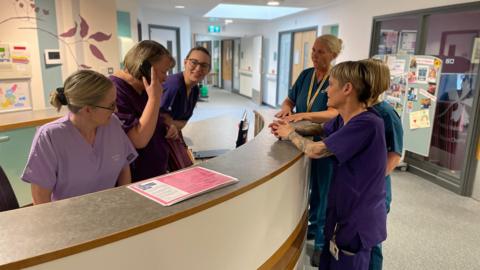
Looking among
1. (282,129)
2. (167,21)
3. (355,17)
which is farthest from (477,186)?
(167,21)

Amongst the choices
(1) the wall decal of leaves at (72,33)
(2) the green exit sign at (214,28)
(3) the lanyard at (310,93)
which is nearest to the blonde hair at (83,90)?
(3) the lanyard at (310,93)

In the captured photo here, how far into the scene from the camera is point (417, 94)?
4.35m

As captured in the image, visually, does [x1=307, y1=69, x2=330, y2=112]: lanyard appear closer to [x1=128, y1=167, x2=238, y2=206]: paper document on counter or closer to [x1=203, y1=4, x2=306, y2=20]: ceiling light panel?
[x1=128, y1=167, x2=238, y2=206]: paper document on counter

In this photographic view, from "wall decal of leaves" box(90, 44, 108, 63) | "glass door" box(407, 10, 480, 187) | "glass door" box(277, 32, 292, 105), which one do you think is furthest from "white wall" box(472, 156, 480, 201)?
"glass door" box(277, 32, 292, 105)

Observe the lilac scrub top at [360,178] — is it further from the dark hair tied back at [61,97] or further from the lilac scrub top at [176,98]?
the dark hair tied back at [61,97]

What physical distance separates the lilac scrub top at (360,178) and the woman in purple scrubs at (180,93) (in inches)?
34.6

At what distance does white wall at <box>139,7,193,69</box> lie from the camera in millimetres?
8082

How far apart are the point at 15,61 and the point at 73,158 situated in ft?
9.39

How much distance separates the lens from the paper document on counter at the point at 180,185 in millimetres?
1057

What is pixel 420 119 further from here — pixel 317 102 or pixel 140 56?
pixel 140 56

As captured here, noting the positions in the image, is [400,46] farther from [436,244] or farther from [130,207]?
[130,207]

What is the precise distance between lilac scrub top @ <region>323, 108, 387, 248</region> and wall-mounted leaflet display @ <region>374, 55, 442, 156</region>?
10.4ft

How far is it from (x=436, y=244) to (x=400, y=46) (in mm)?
3027

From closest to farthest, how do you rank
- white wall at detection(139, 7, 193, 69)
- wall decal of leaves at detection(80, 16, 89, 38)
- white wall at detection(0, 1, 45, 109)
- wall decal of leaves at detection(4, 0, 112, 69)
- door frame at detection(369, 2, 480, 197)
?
white wall at detection(0, 1, 45, 109) < wall decal of leaves at detection(4, 0, 112, 69) < door frame at detection(369, 2, 480, 197) < wall decal of leaves at detection(80, 16, 89, 38) < white wall at detection(139, 7, 193, 69)
